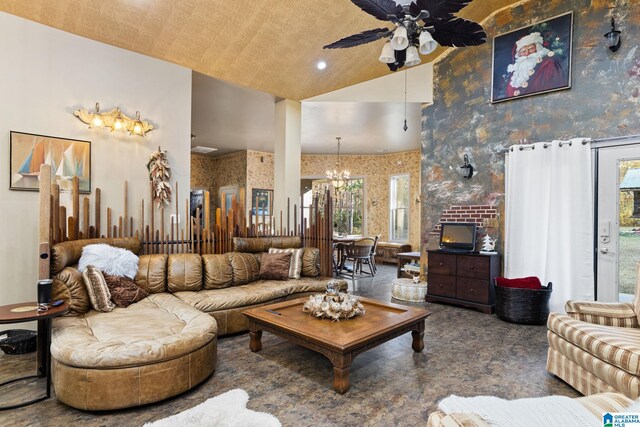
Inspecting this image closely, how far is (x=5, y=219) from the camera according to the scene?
3.28 meters

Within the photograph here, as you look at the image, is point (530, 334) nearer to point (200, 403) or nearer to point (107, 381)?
point (200, 403)

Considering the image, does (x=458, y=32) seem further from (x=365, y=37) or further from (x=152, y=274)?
(x=152, y=274)

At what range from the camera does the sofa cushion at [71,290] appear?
2713mm

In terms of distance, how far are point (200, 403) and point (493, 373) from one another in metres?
2.22

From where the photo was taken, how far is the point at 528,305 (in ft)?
13.2

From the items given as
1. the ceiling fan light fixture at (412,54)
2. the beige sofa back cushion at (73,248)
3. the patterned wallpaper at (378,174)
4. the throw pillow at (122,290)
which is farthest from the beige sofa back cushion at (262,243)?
the patterned wallpaper at (378,174)

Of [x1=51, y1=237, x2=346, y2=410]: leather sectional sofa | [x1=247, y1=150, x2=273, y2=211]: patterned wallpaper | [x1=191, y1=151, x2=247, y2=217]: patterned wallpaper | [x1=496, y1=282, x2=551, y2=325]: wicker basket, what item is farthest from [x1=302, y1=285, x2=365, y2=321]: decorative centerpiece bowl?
[x1=191, y1=151, x2=247, y2=217]: patterned wallpaper

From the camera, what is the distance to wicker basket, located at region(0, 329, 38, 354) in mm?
2949

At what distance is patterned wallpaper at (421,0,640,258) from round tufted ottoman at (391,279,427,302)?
73 centimetres

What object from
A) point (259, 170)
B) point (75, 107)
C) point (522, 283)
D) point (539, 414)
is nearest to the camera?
point (539, 414)

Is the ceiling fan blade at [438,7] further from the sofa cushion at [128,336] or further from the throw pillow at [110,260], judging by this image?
the throw pillow at [110,260]

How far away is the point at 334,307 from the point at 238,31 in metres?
3.42

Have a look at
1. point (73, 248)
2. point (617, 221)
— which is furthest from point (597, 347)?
point (73, 248)

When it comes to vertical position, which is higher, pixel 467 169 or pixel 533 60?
pixel 533 60
